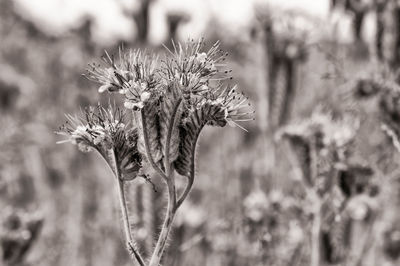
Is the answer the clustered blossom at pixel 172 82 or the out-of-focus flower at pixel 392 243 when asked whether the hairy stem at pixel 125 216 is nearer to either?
the clustered blossom at pixel 172 82

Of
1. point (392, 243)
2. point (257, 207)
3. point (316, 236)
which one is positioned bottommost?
point (392, 243)

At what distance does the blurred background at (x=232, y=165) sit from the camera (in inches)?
166

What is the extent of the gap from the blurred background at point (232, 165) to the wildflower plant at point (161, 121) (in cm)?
36

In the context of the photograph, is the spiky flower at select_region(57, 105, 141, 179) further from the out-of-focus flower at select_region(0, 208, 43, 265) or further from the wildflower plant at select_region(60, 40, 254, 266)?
the out-of-focus flower at select_region(0, 208, 43, 265)

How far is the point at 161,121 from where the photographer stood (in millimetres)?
2328

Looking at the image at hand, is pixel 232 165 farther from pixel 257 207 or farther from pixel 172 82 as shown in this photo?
pixel 172 82

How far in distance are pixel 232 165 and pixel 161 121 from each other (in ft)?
16.6

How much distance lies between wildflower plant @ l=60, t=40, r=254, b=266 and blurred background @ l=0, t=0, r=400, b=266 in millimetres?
357

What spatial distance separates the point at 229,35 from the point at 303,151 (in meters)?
3.80

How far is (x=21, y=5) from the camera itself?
11.6m

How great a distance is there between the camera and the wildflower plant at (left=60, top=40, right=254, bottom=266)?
228 centimetres

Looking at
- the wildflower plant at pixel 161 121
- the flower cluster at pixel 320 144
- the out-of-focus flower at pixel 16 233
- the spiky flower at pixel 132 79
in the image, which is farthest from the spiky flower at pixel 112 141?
the out-of-focus flower at pixel 16 233

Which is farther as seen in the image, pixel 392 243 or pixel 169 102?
pixel 392 243

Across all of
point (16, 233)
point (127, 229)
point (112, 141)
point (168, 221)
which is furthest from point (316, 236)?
point (16, 233)
